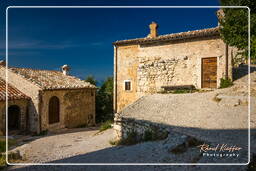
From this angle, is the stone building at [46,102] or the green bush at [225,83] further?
the stone building at [46,102]

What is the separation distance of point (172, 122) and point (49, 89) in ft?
32.3

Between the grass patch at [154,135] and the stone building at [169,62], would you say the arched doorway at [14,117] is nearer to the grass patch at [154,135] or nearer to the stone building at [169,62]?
the stone building at [169,62]

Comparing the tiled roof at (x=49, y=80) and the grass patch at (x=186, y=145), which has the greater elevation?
the tiled roof at (x=49, y=80)

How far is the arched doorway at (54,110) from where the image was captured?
14.5 meters

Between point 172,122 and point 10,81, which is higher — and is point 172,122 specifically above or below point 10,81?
below

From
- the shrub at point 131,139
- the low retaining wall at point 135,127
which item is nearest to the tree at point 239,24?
the low retaining wall at point 135,127

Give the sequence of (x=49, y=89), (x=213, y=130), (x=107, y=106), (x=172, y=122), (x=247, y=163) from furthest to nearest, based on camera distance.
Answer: (x=107, y=106), (x=49, y=89), (x=172, y=122), (x=213, y=130), (x=247, y=163)

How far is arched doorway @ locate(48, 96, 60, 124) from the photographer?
47.4 ft

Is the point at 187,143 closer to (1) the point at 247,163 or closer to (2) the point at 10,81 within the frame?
(1) the point at 247,163

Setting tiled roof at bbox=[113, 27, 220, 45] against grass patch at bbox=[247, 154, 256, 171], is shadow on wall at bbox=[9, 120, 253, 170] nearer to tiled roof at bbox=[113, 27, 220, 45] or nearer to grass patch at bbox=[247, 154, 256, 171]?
grass patch at bbox=[247, 154, 256, 171]

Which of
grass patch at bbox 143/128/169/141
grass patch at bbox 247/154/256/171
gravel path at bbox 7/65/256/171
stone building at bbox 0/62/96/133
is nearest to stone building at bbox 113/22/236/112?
gravel path at bbox 7/65/256/171

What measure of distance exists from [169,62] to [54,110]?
29.7 ft

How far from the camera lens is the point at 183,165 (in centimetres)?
464

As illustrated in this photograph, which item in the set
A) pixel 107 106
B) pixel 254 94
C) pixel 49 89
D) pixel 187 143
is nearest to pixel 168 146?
pixel 187 143
